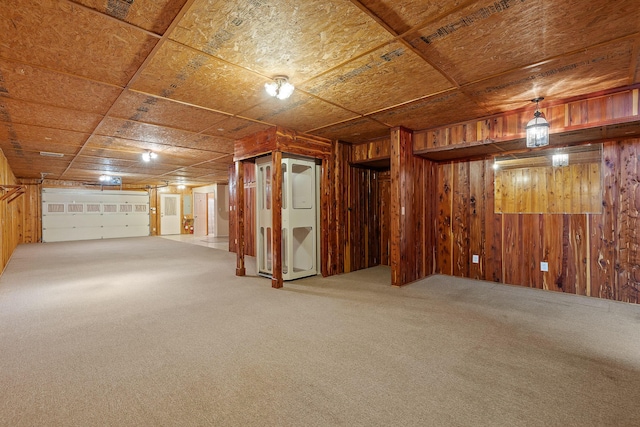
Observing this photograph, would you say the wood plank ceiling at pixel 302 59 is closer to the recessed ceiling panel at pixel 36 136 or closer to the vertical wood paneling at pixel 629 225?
the recessed ceiling panel at pixel 36 136

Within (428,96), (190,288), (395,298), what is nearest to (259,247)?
(190,288)

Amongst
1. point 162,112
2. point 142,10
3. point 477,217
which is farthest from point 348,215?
point 142,10

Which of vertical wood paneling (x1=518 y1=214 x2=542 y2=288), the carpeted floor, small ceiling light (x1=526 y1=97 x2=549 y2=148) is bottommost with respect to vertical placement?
the carpeted floor

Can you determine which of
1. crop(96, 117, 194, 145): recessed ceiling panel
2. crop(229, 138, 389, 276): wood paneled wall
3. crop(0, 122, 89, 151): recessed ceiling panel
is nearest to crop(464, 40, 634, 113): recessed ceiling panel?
crop(229, 138, 389, 276): wood paneled wall

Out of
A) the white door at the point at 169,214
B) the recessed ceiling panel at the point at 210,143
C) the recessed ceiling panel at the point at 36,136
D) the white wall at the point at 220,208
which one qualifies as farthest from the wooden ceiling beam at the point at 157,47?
the white door at the point at 169,214

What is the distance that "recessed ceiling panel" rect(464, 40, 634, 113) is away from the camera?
2199 mm

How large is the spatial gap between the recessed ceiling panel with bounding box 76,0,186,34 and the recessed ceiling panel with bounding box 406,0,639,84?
4.81ft

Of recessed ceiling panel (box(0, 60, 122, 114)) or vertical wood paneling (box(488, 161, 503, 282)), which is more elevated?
recessed ceiling panel (box(0, 60, 122, 114))

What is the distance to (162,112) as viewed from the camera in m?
3.40

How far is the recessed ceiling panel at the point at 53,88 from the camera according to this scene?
241cm

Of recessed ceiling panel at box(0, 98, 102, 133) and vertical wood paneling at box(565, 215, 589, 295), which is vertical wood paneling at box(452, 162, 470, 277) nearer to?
vertical wood paneling at box(565, 215, 589, 295)

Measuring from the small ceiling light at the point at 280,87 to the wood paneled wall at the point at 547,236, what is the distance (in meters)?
3.23

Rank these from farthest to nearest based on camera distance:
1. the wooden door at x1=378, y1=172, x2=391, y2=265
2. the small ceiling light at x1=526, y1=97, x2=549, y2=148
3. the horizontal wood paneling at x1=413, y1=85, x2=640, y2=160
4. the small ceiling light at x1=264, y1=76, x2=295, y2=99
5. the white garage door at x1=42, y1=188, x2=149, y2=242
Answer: the white garage door at x1=42, y1=188, x2=149, y2=242, the wooden door at x1=378, y1=172, x2=391, y2=265, the small ceiling light at x1=526, y1=97, x2=549, y2=148, the horizontal wood paneling at x1=413, y1=85, x2=640, y2=160, the small ceiling light at x1=264, y1=76, x2=295, y2=99

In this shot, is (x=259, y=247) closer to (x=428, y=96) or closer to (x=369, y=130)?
(x=369, y=130)
